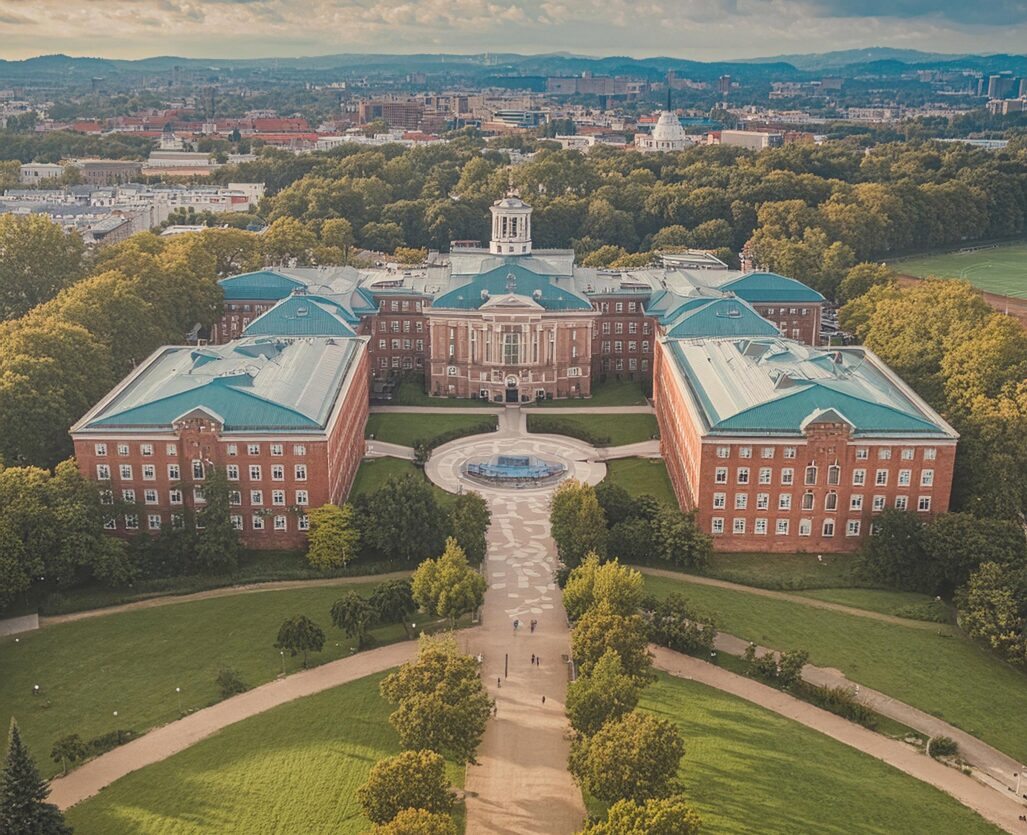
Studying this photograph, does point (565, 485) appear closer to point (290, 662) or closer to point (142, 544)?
point (290, 662)

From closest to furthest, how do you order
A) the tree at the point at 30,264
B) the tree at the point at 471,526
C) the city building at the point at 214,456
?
the tree at the point at 471,526
the city building at the point at 214,456
the tree at the point at 30,264

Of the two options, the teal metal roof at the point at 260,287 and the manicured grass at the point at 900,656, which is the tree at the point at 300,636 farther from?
the teal metal roof at the point at 260,287

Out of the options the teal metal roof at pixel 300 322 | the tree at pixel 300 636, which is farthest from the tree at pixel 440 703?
the teal metal roof at pixel 300 322

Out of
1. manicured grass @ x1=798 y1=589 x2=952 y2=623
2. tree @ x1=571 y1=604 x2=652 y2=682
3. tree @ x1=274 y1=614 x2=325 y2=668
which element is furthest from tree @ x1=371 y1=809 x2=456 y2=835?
manicured grass @ x1=798 y1=589 x2=952 y2=623

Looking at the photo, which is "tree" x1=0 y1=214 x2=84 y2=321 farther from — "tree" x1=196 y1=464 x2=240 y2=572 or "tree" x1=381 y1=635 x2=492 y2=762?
"tree" x1=381 y1=635 x2=492 y2=762

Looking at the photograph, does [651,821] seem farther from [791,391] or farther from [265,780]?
[791,391]
